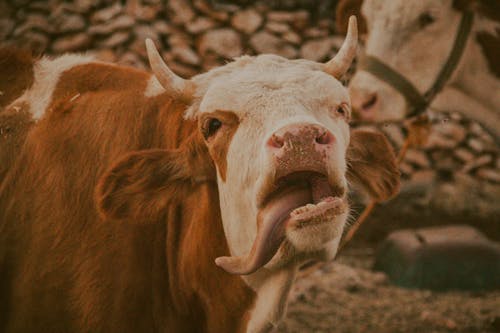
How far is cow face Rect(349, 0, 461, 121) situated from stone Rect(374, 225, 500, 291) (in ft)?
4.56

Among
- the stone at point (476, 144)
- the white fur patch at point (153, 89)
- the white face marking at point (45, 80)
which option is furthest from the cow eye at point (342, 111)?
the stone at point (476, 144)

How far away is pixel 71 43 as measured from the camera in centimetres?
595

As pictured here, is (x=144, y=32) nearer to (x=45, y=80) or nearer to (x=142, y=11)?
(x=142, y=11)

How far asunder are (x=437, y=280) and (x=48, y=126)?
11.7 feet

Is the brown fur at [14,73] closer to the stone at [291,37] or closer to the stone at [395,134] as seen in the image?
the stone at [291,37]

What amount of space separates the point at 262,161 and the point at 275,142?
0.07 meters

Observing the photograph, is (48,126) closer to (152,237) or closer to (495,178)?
(152,237)

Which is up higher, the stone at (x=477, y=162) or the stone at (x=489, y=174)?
the stone at (x=477, y=162)

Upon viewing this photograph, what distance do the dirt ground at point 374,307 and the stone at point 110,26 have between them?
2.93m

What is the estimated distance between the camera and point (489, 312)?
438cm

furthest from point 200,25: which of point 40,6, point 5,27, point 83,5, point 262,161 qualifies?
point 262,161

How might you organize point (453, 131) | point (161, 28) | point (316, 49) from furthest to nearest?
1. point (453, 131)
2. point (316, 49)
3. point (161, 28)

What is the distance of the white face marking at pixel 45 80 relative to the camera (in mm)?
2289

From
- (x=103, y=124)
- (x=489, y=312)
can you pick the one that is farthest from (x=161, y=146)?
(x=489, y=312)
